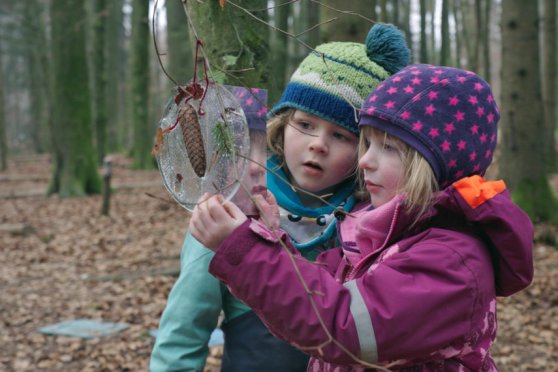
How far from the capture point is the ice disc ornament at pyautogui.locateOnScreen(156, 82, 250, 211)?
143 cm

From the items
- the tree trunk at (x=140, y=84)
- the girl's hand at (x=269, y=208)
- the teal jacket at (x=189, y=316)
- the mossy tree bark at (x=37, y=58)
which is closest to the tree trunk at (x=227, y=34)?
the teal jacket at (x=189, y=316)

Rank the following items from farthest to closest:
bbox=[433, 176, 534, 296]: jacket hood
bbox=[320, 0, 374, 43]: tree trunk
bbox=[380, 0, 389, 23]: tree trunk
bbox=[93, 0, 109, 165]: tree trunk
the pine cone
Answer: bbox=[93, 0, 109, 165]: tree trunk
bbox=[380, 0, 389, 23]: tree trunk
bbox=[320, 0, 374, 43]: tree trunk
bbox=[433, 176, 534, 296]: jacket hood
the pine cone

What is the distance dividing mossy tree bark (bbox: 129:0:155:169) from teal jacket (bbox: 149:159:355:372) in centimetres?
1663

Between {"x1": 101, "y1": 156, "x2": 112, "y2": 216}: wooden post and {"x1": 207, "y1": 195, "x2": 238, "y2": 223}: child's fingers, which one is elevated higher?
{"x1": 207, "y1": 195, "x2": 238, "y2": 223}: child's fingers

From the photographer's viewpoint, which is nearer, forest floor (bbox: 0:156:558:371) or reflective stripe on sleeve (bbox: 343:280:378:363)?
reflective stripe on sleeve (bbox: 343:280:378:363)

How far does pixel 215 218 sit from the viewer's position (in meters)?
1.46

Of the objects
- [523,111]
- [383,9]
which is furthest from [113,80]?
[383,9]

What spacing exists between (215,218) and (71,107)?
1305 cm

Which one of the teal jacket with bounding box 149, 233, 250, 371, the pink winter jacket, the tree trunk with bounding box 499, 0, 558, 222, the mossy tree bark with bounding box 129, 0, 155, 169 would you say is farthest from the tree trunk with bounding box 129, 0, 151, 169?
the pink winter jacket

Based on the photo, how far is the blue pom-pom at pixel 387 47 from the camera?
2.09 metres

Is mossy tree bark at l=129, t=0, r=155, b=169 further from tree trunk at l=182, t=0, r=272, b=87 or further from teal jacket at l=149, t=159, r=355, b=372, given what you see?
teal jacket at l=149, t=159, r=355, b=372

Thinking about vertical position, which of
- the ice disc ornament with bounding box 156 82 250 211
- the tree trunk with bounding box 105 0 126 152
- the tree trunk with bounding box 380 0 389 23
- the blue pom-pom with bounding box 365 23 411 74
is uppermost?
the tree trunk with bounding box 380 0 389 23

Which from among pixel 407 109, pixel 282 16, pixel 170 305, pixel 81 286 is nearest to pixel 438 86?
pixel 407 109

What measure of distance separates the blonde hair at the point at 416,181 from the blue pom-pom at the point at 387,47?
1.71ft
